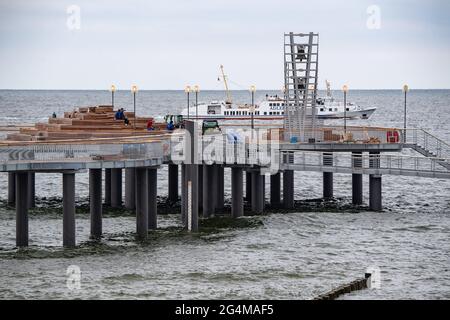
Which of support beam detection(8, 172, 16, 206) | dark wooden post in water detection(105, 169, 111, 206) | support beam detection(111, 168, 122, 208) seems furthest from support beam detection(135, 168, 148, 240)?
support beam detection(8, 172, 16, 206)

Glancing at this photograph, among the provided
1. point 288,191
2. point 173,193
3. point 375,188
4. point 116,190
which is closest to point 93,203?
point 116,190

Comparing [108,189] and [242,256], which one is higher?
[108,189]

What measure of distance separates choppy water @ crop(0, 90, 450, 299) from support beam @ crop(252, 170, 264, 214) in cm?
82

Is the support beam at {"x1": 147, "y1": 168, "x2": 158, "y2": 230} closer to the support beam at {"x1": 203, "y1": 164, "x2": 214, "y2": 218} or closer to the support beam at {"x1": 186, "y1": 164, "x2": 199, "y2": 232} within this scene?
the support beam at {"x1": 186, "y1": 164, "x2": 199, "y2": 232}

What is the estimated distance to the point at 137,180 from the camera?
5422cm

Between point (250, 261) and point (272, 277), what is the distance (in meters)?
3.63

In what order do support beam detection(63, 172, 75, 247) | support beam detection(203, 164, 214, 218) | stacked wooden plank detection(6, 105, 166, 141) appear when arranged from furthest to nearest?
support beam detection(203, 164, 214, 218) → stacked wooden plank detection(6, 105, 166, 141) → support beam detection(63, 172, 75, 247)

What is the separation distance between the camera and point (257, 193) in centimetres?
6316

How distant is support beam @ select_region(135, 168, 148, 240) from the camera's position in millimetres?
53844

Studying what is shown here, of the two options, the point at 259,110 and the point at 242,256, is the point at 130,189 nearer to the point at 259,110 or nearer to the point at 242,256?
the point at 242,256

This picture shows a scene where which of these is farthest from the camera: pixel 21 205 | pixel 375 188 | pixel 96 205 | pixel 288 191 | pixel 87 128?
pixel 288 191

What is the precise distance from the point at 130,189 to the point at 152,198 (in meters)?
9.01

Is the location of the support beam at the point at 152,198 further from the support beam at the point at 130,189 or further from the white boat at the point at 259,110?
the white boat at the point at 259,110
